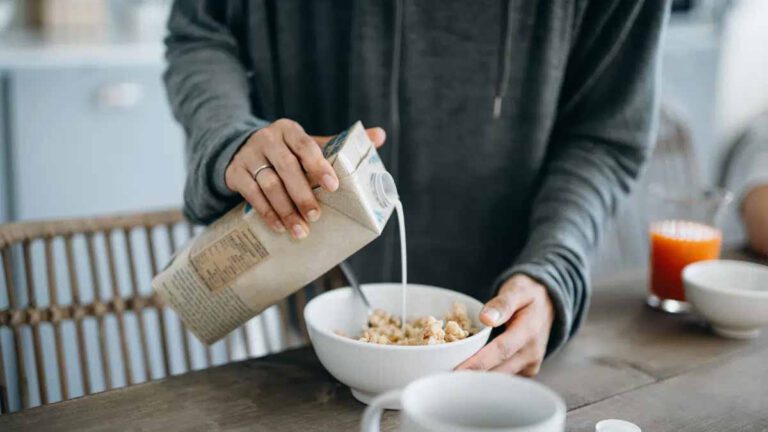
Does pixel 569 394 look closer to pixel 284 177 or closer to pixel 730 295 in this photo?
pixel 730 295

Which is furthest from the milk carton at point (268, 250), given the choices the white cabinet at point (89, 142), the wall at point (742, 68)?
the wall at point (742, 68)

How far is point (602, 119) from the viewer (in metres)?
1.16

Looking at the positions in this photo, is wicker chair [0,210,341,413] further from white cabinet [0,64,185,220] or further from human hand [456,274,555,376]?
white cabinet [0,64,185,220]

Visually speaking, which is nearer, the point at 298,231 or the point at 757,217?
the point at 298,231

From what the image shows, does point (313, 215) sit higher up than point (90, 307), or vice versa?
point (313, 215)

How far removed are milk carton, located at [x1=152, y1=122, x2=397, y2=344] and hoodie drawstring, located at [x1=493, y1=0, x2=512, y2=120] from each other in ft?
1.23

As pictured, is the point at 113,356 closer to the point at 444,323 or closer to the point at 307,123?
the point at 307,123

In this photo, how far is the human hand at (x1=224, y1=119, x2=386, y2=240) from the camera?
2.56 ft

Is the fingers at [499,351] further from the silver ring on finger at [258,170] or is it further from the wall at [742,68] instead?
the wall at [742,68]

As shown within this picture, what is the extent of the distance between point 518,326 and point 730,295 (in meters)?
0.31

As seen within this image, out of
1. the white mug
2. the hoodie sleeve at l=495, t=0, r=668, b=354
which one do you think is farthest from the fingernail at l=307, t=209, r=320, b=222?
the hoodie sleeve at l=495, t=0, r=668, b=354

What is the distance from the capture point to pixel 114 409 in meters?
0.82

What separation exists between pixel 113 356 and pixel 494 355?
1401 mm

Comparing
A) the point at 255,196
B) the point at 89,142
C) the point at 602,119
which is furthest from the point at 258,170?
the point at 89,142
